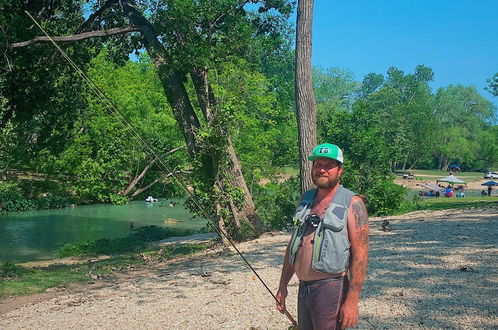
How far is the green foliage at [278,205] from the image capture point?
15.8 meters

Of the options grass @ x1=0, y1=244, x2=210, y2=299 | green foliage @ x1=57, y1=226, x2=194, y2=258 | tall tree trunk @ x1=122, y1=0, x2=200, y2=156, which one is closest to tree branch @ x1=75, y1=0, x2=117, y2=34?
tall tree trunk @ x1=122, y1=0, x2=200, y2=156

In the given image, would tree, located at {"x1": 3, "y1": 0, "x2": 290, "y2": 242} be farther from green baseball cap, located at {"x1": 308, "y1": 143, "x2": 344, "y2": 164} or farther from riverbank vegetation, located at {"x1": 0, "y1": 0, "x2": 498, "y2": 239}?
green baseball cap, located at {"x1": 308, "y1": 143, "x2": 344, "y2": 164}

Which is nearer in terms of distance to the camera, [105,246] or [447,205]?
[105,246]

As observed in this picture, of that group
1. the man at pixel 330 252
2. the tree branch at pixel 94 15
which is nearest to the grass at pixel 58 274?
the tree branch at pixel 94 15

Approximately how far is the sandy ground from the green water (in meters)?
A: 8.22

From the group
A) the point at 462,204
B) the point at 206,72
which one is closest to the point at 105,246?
the point at 206,72

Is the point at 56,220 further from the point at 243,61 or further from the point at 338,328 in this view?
the point at 338,328

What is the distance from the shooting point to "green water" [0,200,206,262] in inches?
773

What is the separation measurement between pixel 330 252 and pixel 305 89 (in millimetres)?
8582

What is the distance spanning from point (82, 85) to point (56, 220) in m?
14.4

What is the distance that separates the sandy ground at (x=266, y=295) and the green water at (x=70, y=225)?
8217 millimetres

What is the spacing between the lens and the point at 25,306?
817 cm

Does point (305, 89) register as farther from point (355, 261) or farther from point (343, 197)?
point (355, 261)

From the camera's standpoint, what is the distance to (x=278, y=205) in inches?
753
